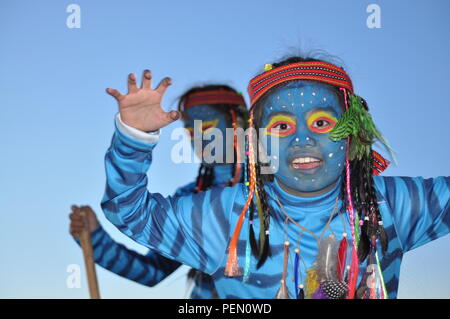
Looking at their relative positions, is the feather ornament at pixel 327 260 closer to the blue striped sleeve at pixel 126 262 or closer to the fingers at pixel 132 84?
the fingers at pixel 132 84

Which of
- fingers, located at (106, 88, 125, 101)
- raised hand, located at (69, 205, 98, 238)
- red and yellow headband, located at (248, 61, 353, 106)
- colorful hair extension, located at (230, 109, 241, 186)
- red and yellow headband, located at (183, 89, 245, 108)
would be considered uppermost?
red and yellow headband, located at (183, 89, 245, 108)

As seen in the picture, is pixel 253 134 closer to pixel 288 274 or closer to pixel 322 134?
pixel 322 134

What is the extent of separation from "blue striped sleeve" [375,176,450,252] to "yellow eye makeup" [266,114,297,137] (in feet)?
1.26

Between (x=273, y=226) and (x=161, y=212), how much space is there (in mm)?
384

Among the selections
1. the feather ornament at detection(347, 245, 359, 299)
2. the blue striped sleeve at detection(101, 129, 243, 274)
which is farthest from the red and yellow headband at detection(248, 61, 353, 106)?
the feather ornament at detection(347, 245, 359, 299)

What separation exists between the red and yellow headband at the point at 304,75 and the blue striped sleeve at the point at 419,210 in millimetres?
414

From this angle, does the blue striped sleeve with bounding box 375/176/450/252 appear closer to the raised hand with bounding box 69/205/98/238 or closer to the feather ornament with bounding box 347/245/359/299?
the feather ornament with bounding box 347/245/359/299

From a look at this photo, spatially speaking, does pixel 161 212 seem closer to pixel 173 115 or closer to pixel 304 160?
pixel 173 115

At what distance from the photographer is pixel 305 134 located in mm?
2205

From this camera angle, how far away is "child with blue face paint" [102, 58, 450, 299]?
2172 millimetres

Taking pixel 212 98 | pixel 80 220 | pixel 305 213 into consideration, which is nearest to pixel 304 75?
pixel 305 213

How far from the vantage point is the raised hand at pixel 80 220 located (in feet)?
9.16

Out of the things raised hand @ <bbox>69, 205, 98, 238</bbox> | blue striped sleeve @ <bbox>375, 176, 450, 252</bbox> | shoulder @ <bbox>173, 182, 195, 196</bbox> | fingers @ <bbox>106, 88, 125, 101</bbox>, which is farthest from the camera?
shoulder @ <bbox>173, 182, 195, 196</bbox>
